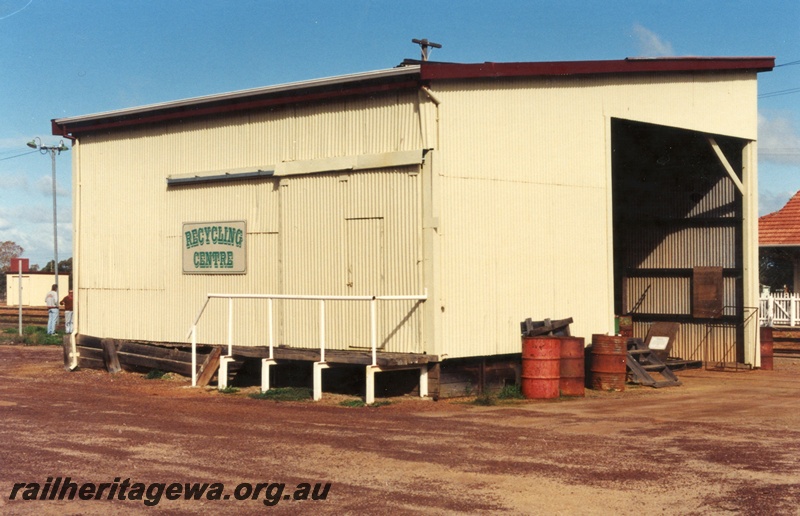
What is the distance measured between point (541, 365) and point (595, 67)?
5661mm

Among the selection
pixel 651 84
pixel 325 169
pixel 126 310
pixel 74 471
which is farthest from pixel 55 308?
pixel 74 471

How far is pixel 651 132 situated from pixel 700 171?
2114 millimetres

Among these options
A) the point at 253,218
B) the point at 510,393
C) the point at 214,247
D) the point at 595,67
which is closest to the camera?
the point at 510,393

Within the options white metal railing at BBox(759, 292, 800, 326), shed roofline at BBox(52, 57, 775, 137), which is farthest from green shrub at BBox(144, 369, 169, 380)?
white metal railing at BBox(759, 292, 800, 326)

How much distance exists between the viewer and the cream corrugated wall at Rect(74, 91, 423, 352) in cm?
1636

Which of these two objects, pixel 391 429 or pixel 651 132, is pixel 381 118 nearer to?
pixel 391 429

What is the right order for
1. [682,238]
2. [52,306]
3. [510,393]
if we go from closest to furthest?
1. [510,393]
2. [682,238]
3. [52,306]

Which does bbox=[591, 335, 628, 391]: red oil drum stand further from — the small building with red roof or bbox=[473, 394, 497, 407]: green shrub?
the small building with red roof

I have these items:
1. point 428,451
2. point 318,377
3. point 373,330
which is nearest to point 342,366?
point 318,377

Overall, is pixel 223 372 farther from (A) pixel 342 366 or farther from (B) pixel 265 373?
(A) pixel 342 366

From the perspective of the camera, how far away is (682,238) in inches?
919

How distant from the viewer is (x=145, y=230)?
820 inches
